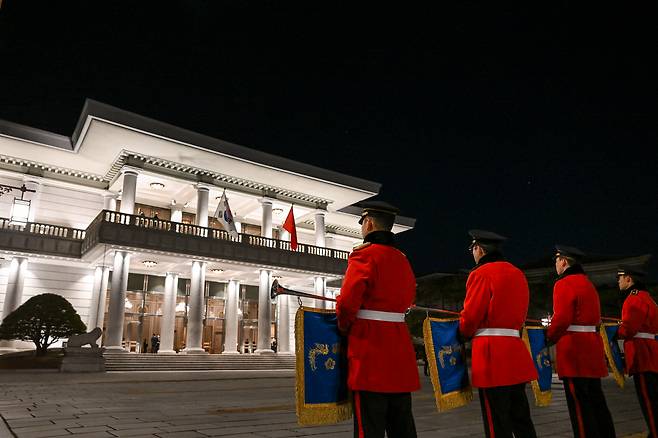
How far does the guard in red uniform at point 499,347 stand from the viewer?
13.8 feet

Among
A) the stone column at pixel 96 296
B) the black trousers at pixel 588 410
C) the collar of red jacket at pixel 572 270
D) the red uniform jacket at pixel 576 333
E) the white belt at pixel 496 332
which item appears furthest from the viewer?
the stone column at pixel 96 296

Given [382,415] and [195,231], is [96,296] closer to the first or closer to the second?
[195,231]

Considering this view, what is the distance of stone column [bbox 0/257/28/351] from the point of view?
23203 mm

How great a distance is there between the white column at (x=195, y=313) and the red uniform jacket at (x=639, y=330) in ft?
71.2

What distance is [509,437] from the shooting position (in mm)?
4082

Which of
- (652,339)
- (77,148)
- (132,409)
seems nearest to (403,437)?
(652,339)

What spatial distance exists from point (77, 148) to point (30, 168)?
147 inches

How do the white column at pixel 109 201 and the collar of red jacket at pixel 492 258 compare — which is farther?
the white column at pixel 109 201

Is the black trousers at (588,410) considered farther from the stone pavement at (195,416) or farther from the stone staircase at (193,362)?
the stone staircase at (193,362)

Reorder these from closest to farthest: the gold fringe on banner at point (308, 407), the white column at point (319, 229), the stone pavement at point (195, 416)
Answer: the gold fringe on banner at point (308, 407)
the stone pavement at point (195, 416)
the white column at point (319, 229)

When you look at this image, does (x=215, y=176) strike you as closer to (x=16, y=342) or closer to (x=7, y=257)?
(x=7, y=257)

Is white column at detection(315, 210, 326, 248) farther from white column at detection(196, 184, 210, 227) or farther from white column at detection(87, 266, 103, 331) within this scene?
white column at detection(87, 266, 103, 331)

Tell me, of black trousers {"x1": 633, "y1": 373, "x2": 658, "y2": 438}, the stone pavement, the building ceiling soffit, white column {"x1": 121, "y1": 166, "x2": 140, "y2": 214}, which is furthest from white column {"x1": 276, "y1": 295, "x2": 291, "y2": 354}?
black trousers {"x1": 633, "y1": 373, "x2": 658, "y2": 438}

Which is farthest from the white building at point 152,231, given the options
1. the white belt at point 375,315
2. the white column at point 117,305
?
the white belt at point 375,315
